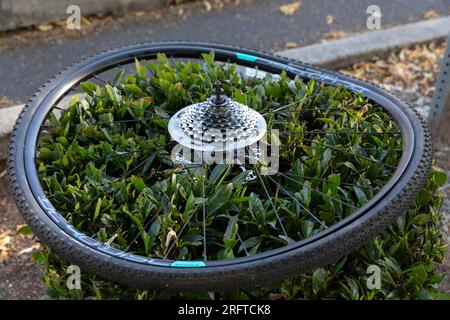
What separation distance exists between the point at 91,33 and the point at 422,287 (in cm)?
459

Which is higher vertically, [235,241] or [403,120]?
[403,120]

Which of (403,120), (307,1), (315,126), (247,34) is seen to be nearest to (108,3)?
(247,34)

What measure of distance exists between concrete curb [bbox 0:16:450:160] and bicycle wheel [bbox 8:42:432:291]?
211 cm

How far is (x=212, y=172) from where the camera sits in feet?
9.30

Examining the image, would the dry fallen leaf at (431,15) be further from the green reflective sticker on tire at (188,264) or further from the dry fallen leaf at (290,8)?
the green reflective sticker on tire at (188,264)

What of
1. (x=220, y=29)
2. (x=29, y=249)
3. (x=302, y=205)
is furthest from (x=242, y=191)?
(x=220, y=29)

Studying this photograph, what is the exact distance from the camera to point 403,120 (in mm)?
3012

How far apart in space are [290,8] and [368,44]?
1274 millimetres

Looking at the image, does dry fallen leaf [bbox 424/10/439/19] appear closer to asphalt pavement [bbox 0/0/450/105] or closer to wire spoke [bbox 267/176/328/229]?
asphalt pavement [bbox 0/0/450/105]

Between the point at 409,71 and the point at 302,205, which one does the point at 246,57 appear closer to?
the point at 302,205

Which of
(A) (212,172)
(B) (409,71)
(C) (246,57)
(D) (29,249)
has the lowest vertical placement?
(D) (29,249)

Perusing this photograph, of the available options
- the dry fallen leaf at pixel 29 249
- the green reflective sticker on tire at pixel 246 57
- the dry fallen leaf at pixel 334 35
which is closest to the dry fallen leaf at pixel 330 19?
the dry fallen leaf at pixel 334 35
